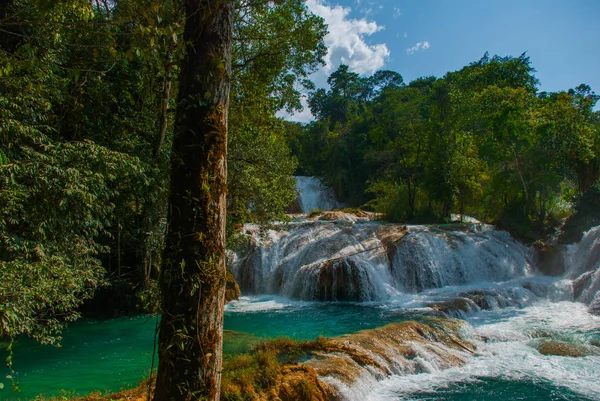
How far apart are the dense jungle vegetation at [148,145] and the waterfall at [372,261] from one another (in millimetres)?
3928

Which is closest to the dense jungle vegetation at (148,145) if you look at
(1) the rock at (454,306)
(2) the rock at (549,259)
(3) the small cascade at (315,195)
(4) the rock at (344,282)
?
(2) the rock at (549,259)

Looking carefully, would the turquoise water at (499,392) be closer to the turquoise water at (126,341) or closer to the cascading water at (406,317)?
the cascading water at (406,317)

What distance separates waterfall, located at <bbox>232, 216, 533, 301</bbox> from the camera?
1489cm

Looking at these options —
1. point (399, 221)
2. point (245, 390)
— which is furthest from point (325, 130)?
point (245, 390)

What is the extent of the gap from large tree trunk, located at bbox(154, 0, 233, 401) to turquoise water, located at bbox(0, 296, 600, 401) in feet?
15.1

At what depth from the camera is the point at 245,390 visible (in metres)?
5.03

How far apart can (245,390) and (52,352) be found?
21.1 ft

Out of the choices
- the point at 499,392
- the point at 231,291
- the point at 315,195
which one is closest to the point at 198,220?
the point at 499,392

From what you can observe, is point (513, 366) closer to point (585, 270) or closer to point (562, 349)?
point (562, 349)

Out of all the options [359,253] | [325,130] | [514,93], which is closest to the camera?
[359,253]

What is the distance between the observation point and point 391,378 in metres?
7.05

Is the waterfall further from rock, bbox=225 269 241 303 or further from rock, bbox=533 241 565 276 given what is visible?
rock, bbox=225 269 241 303

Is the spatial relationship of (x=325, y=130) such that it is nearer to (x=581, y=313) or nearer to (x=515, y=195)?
(x=515, y=195)

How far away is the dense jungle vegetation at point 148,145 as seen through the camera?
5.22 meters
